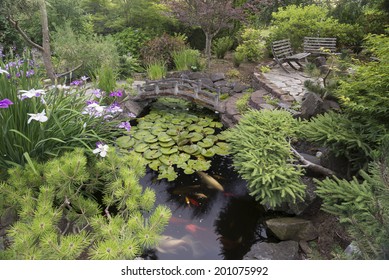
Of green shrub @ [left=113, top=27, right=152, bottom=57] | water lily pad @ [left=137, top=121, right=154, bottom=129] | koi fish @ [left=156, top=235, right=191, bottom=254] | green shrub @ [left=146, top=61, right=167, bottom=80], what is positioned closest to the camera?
koi fish @ [left=156, top=235, right=191, bottom=254]

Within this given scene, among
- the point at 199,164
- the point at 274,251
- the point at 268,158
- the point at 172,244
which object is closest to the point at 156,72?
the point at 199,164

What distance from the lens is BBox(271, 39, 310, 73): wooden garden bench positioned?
784cm

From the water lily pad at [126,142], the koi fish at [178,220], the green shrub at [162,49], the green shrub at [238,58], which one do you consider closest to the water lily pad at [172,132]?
the water lily pad at [126,142]

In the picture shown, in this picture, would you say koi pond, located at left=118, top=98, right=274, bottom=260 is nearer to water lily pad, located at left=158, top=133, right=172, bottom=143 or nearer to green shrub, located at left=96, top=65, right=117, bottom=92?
water lily pad, located at left=158, top=133, right=172, bottom=143

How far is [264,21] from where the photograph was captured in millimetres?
11766

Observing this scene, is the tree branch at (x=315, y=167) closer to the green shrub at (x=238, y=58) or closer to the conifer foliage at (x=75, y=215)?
the conifer foliage at (x=75, y=215)

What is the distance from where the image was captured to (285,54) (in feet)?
27.0

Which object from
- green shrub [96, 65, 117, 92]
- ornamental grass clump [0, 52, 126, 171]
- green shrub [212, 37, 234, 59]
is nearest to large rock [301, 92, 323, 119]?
ornamental grass clump [0, 52, 126, 171]

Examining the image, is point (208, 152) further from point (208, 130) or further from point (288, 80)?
point (288, 80)

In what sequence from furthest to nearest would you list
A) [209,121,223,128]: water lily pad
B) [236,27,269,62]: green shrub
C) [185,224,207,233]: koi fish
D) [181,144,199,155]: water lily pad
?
[236,27,269,62]: green shrub, [209,121,223,128]: water lily pad, [181,144,199,155]: water lily pad, [185,224,207,233]: koi fish

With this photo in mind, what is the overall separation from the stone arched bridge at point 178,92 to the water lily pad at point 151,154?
6.41 feet

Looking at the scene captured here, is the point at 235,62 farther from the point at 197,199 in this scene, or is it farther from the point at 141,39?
the point at 197,199

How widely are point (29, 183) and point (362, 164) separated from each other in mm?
3705
